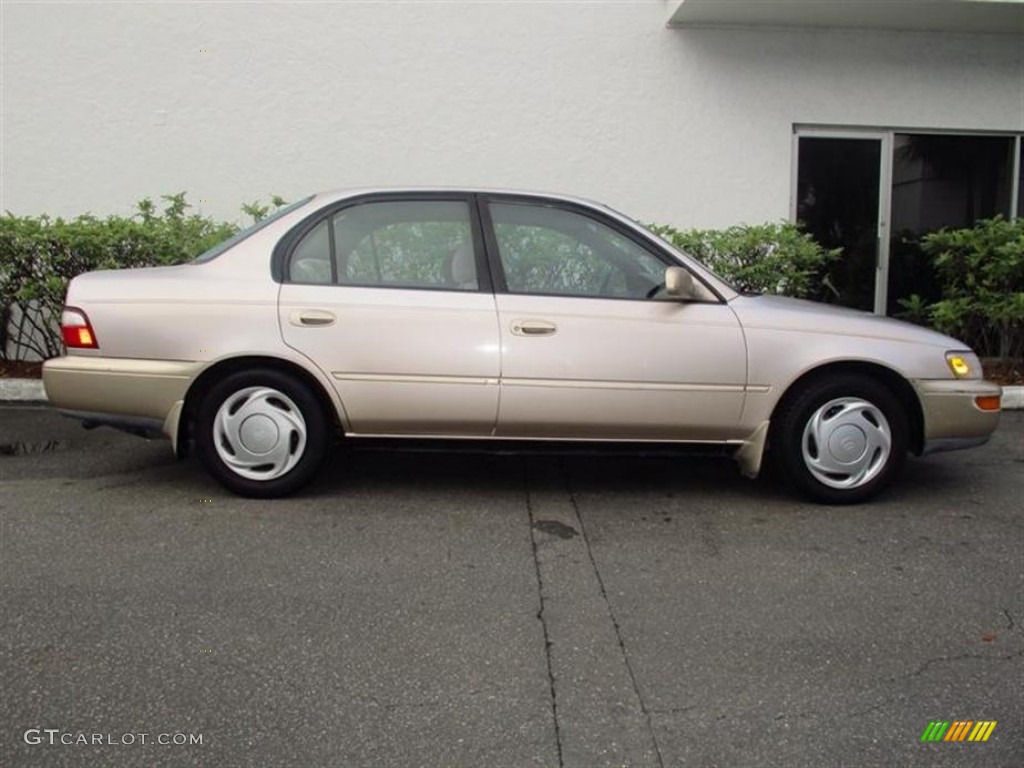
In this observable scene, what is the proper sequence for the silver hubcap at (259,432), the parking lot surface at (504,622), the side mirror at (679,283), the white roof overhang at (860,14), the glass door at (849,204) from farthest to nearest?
the glass door at (849,204) → the white roof overhang at (860,14) → the silver hubcap at (259,432) → the side mirror at (679,283) → the parking lot surface at (504,622)

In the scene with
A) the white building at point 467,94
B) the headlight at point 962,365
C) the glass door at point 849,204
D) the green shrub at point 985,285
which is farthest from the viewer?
the glass door at point 849,204

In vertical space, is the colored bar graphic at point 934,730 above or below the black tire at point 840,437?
below

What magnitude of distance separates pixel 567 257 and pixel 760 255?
3510 mm

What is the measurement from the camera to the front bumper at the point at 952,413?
461 cm

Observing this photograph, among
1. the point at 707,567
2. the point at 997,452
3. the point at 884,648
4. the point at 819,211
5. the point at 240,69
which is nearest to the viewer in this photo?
the point at 884,648

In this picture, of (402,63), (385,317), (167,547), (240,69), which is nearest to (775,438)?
(385,317)

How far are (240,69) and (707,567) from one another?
6954 mm

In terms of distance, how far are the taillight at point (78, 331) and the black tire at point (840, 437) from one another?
3421 millimetres

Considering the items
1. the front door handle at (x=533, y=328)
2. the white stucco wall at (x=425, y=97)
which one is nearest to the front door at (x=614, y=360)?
the front door handle at (x=533, y=328)

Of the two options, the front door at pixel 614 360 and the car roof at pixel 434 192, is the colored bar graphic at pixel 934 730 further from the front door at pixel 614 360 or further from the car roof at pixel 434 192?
the car roof at pixel 434 192

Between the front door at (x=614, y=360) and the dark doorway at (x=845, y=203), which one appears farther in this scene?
the dark doorway at (x=845, y=203)

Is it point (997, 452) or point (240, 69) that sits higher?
point (240, 69)

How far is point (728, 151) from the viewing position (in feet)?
29.3

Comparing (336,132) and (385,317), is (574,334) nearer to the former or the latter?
(385,317)
